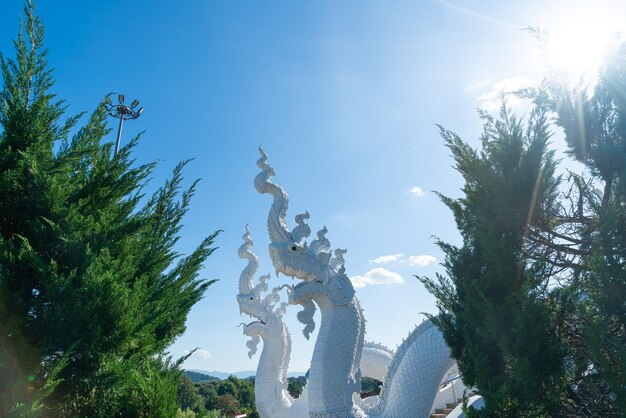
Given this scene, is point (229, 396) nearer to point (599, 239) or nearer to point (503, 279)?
point (503, 279)

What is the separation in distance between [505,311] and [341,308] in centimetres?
314

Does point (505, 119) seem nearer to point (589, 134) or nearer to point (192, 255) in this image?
point (589, 134)

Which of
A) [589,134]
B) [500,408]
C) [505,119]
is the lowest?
[500,408]

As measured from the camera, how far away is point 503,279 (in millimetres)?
3338

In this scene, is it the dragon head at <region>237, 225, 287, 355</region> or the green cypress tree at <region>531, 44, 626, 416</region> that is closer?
the green cypress tree at <region>531, 44, 626, 416</region>

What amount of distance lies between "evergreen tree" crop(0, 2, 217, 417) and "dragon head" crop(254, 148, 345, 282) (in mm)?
1489

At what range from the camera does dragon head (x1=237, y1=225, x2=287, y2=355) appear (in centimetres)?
907

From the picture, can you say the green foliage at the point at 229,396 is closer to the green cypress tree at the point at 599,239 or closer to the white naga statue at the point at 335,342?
the white naga statue at the point at 335,342

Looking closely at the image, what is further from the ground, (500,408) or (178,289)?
(178,289)

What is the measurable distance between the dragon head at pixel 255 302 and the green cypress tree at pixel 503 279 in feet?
18.6

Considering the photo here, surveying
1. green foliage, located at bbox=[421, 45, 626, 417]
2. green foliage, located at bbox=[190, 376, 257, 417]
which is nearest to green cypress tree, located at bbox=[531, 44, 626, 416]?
green foliage, located at bbox=[421, 45, 626, 417]

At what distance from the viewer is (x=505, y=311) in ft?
10.4

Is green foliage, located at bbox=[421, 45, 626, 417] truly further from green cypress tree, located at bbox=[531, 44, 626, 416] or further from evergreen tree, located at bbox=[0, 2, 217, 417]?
evergreen tree, located at bbox=[0, 2, 217, 417]

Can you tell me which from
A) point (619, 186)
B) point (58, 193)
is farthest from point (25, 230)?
point (619, 186)
